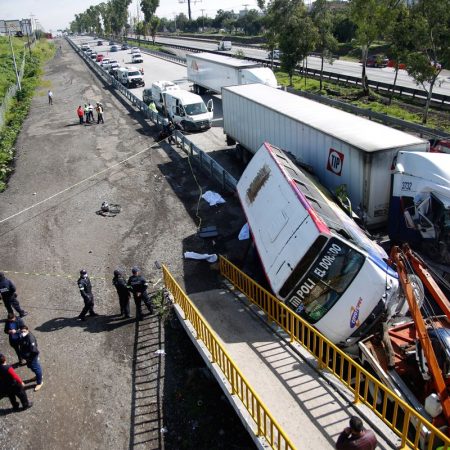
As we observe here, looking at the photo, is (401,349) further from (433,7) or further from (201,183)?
(433,7)

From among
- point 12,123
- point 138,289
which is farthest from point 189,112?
point 138,289

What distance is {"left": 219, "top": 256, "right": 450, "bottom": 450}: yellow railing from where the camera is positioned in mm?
5949

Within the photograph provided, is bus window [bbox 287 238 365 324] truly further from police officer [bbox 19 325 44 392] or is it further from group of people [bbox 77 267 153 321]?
police officer [bbox 19 325 44 392]

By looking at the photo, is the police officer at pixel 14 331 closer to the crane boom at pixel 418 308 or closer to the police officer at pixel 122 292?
the police officer at pixel 122 292

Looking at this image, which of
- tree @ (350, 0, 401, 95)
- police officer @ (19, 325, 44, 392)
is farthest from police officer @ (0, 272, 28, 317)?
tree @ (350, 0, 401, 95)

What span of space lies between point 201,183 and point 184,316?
9.55 m

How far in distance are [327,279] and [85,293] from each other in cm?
561

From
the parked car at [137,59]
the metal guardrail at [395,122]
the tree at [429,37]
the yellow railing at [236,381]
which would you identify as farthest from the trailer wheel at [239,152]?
the parked car at [137,59]

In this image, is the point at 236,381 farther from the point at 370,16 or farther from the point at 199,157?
the point at 370,16

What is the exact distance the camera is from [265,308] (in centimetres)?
992

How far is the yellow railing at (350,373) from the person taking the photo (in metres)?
5.95

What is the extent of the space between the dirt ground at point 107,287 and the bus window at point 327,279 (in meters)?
2.42

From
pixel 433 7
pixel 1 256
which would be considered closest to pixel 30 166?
pixel 1 256

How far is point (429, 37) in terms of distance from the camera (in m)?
23.1
